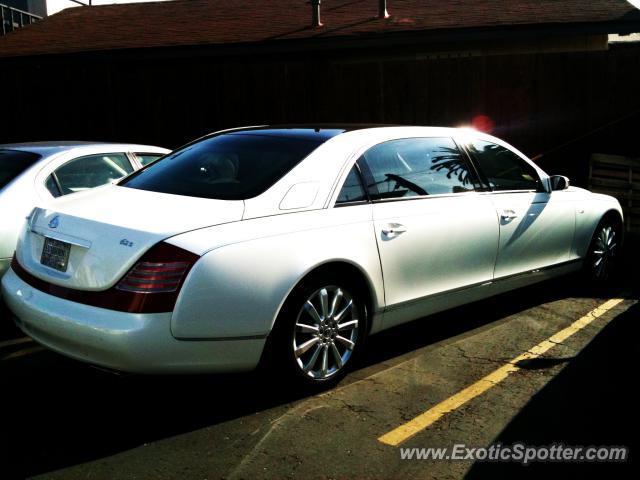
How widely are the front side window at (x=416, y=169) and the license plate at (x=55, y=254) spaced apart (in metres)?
1.82

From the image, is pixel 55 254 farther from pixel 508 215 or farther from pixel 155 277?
pixel 508 215

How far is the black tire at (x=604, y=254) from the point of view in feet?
20.8

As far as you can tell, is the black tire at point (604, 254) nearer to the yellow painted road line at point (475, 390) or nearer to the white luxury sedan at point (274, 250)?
the yellow painted road line at point (475, 390)

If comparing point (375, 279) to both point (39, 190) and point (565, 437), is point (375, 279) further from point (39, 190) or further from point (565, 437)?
point (39, 190)

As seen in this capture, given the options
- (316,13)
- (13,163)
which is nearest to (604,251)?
(13,163)

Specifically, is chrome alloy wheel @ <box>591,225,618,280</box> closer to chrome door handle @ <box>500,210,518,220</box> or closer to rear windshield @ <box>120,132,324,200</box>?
chrome door handle @ <box>500,210,518,220</box>

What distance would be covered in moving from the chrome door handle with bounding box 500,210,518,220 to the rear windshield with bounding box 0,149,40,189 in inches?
140

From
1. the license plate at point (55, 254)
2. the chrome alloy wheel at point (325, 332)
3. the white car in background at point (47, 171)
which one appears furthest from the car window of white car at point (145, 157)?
the chrome alloy wheel at point (325, 332)

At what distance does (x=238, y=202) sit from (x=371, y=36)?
388 inches

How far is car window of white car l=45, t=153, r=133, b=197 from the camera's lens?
5.44 metres

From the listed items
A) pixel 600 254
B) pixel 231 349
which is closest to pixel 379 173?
pixel 231 349

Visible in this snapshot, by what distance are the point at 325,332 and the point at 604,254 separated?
3.59 meters

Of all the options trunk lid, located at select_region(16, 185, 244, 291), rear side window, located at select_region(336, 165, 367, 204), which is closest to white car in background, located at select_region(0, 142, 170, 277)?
trunk lid, located at select_region(16, 185, 244, 291)

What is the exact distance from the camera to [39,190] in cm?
523
